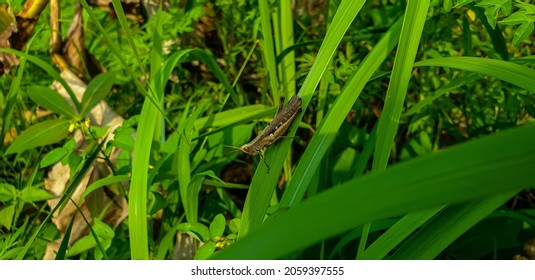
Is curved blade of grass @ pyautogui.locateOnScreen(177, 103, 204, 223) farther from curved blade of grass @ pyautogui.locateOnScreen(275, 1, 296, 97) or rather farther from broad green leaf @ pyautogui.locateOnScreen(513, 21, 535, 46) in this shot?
broad green leaf @ pyautogui.locateOnScreen(513, 21, 535, 46)

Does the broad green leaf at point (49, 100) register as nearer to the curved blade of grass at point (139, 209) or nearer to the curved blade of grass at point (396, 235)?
the curved blade of grass at point (139, 209)

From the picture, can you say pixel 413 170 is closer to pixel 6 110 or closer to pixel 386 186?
pixel 386 186

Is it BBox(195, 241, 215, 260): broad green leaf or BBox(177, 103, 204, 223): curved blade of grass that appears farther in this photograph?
BBox(177, 103, 204, 223): curved blade of grass

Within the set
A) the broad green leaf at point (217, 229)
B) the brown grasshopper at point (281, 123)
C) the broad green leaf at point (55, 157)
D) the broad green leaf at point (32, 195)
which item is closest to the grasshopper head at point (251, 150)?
the brown grasshopper at point (281, 123)

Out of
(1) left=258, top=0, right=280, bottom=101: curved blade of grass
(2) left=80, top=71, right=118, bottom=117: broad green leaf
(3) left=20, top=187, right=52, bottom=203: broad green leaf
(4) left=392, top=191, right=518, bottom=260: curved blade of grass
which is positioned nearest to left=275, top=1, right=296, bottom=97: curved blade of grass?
(1) left=258, top=0, right=280, bottom=101: curved blade of grass

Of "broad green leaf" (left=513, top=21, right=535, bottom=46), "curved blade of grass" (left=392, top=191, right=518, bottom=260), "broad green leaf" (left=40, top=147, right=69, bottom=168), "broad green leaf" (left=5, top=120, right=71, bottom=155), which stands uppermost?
"broad green leaf" (left=513, top=21, right=535, bottom=46)
